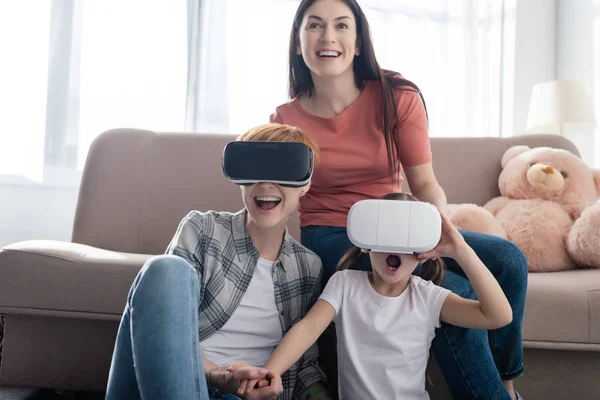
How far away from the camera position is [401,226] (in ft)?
3.62

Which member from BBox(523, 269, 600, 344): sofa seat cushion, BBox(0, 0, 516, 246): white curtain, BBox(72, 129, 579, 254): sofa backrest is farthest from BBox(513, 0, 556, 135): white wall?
BBox(523, 269, 600, 344): sofa seat cushion

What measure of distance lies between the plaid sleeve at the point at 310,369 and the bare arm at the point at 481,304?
12.6 inches

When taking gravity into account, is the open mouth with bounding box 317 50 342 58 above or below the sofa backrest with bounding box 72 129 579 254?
above

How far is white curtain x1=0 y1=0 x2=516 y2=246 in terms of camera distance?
10.0 feet

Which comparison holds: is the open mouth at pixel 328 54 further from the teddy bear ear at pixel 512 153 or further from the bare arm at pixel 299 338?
the teddy bear ear at pixel 512 153

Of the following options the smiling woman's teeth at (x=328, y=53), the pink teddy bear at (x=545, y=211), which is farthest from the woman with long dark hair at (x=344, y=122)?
the pink teddy bear at (x=545, y=211)

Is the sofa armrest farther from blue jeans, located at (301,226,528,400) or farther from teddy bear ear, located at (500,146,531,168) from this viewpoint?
teddy bear ear, located at (500,146,531,168)

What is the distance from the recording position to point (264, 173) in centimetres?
116

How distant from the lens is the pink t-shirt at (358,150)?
61.0 inches

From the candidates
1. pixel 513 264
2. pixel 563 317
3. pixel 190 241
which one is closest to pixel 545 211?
pixel 563 317

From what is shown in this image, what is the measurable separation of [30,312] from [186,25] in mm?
2050

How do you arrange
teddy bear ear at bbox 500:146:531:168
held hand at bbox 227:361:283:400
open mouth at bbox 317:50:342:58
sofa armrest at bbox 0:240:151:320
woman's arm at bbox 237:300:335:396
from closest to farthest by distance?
1. held hand at bbox 227:361:283:400
2. woman's arm at bbox 237:300:335:396
3. open mouth at bbox 317:50:342:58
4. sofa armrest at bbox 0:240:151:320
5. teddy bear ear at bbox 500:146:531:168

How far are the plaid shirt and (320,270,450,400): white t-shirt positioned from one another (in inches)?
3.6

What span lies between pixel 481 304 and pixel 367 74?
71 cm
